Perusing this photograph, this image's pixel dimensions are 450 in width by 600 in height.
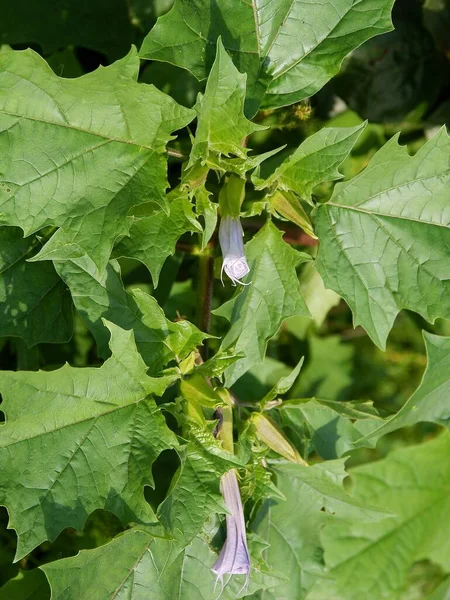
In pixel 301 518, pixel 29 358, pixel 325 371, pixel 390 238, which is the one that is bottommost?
pixel 325 371

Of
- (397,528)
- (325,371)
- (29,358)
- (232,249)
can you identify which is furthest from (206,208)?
(397,528)

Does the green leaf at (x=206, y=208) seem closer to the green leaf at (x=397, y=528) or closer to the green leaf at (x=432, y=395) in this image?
the green leaf at (x=432, y=395)

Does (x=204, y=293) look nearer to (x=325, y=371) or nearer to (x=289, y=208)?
(x=289, y=208)

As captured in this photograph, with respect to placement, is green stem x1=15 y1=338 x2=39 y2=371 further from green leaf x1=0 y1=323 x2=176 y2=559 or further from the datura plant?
green leaf x1=0 y1=323 x2=176 y2=559

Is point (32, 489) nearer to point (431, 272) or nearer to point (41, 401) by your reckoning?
point (41, 401)

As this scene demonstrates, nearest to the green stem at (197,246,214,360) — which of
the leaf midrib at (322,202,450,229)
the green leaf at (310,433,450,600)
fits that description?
the leaf midrib at (322,202,450,229)

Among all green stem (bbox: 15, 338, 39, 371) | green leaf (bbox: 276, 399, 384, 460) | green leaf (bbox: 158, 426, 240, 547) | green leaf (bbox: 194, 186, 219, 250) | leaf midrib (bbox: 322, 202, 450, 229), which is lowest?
green leaf (bbox: 276, 399, 384, 460)
